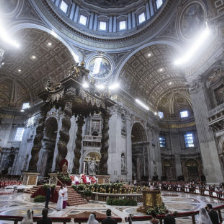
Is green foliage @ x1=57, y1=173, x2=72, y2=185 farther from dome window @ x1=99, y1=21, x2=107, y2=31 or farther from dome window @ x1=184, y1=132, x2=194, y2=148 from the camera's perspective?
dome window @ x1=184, y1=132, x2=194, y2=148

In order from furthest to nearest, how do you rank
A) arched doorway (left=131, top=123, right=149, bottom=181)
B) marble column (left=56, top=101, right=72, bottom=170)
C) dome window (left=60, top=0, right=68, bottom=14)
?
arched doorway (left=131, top=123, right=149, bottom=181) < dome window (left=60, top=0, right=68, bottom=14) < marble column (left=56, top=101, right=72, bottom=170)

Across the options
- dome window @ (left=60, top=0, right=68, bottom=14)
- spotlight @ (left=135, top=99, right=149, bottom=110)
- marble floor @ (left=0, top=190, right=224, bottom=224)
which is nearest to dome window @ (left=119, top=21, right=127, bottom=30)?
dome window @ (left=60, top=0, right=68, bottom=14)

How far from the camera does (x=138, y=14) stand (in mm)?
21328

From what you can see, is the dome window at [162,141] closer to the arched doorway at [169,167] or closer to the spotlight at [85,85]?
the arched doorway at [169,167]

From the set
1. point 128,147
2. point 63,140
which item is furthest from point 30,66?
point 63,140

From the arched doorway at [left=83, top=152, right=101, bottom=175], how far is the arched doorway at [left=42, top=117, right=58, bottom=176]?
5748mm

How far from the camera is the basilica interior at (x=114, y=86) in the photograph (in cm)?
1107

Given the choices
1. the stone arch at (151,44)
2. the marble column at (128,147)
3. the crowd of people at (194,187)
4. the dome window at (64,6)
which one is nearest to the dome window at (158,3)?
the stone arch at (151,44)

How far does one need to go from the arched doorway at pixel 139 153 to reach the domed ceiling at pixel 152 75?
5043mm

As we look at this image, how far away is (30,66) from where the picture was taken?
20.9 m

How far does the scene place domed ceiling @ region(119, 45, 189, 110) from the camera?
1952cm

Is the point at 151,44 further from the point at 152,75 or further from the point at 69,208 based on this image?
the point at 69,208

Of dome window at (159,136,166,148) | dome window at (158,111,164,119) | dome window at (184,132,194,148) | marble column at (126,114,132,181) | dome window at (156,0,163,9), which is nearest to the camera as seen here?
marble column at (126,114,132,181)

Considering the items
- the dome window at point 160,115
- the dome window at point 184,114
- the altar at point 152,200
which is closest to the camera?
the altar at point 152,200
